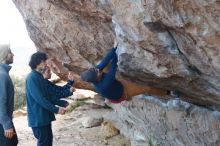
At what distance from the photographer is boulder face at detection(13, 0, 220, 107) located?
15.4 feet

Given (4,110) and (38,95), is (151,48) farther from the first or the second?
(4,110)

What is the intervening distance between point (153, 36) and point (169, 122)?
239 centimetres

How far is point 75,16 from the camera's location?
7.38 meters

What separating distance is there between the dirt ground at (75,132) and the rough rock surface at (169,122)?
0.76 m

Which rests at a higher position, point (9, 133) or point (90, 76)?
point (90, 76)

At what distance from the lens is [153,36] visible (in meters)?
5.31

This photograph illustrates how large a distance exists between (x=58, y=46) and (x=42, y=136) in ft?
9.90

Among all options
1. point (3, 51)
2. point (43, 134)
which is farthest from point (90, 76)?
point (3, 51)

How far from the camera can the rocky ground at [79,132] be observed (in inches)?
391

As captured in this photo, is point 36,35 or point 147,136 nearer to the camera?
point 147,136

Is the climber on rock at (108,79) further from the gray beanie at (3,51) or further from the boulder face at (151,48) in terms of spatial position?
the gray beanie at (3,51)

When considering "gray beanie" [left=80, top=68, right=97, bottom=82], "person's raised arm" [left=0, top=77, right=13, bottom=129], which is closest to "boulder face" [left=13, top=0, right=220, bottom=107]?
"gray beanie" [left=80, top=68, right=97, bottom=82]

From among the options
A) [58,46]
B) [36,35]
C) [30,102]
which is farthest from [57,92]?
[36,35]

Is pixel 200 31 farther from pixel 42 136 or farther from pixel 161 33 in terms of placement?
pixel 42 136
